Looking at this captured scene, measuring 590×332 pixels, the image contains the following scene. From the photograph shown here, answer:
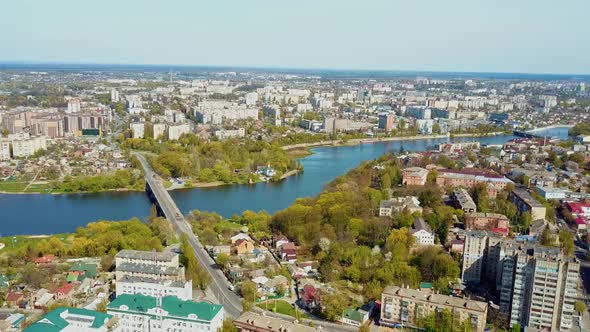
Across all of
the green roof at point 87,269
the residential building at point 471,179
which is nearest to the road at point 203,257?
the green roof at point 87,269

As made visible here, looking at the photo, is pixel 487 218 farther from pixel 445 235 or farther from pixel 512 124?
pixel 512 124

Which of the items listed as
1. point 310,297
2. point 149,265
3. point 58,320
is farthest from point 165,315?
point 310,297

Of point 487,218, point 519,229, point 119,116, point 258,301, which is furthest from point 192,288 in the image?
point 119,116

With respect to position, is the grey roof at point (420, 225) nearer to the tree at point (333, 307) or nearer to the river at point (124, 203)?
the tree at point (333, 307)

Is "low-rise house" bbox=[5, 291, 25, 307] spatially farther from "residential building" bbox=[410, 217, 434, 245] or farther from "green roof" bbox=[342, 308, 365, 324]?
"residential building" bbox=[410, 217, 434, 245]

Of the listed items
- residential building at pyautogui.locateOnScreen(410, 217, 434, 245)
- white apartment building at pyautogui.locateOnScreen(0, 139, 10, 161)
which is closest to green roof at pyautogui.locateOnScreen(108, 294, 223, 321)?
residential building at pyautogui.locateOnScreen(410, 217, 434, 245)
